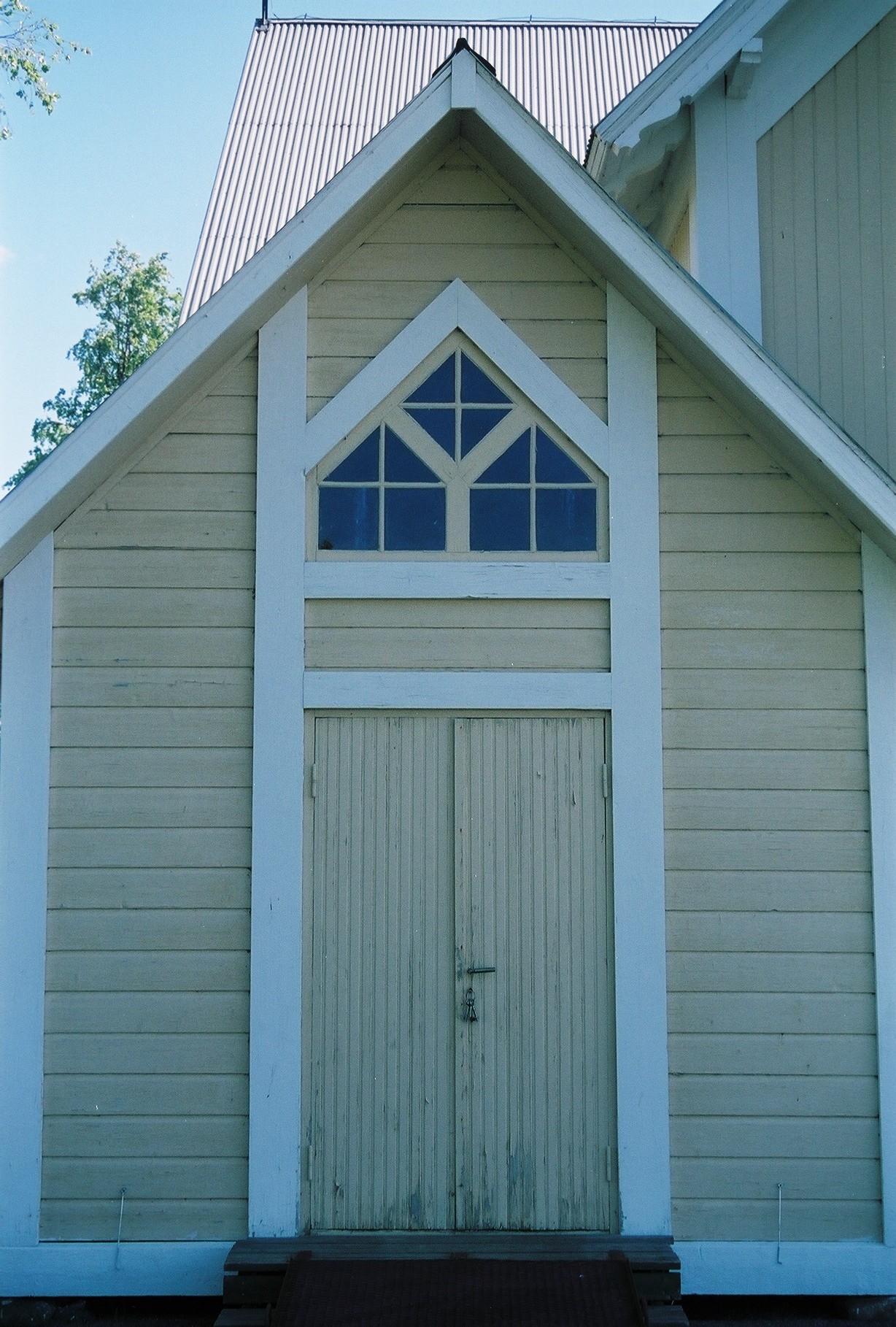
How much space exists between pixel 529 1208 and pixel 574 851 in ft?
4.82

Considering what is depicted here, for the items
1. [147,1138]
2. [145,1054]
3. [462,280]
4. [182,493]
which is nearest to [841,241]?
[462,280]

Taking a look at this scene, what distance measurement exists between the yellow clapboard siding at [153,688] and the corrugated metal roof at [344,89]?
222 inches

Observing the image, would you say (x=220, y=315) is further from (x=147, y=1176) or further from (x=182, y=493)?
(x=147, y=1176)

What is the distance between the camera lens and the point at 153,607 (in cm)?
507

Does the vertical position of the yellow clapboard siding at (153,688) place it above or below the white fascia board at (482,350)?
below

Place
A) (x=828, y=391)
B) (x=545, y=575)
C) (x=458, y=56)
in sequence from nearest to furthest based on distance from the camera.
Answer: (x=458, y=56), (x=545, y=575), (x=828, y=391)

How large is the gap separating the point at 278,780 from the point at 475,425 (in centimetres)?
175

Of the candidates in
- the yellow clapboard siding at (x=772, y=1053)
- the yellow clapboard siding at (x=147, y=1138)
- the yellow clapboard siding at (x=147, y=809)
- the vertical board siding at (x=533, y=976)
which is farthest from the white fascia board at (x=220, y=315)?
the yellow clapboard siding at (x=772, y=1053)

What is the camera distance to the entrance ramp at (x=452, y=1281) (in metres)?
4.19

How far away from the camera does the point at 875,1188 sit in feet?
16.0

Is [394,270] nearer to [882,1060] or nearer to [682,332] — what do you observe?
[682,332]

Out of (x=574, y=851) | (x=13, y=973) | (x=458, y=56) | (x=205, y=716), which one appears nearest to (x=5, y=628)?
(x=205, y=716)

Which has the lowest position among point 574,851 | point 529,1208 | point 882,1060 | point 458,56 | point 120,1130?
point 529,1208

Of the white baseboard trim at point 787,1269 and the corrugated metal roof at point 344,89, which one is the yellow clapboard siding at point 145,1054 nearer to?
the white baseboard trim at point 787,1269
